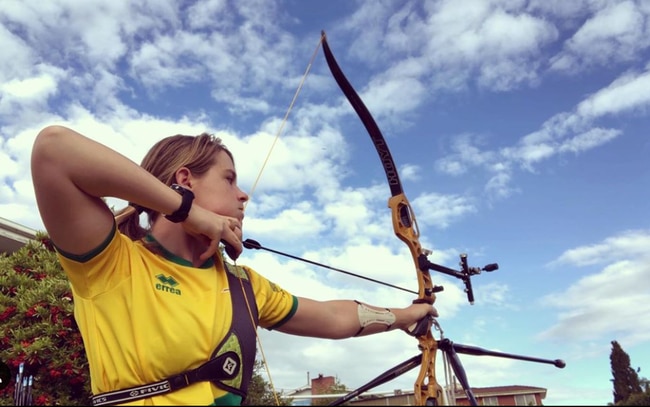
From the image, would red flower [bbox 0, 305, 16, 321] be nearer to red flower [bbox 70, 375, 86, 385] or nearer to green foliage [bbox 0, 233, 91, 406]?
green foliage [bbox 0, 233, 91, 406]

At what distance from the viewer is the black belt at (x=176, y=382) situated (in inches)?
55.7

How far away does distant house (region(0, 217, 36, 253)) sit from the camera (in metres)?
7.13

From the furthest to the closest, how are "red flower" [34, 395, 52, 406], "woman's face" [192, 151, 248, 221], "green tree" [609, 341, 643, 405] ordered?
"green tree" [609, 341, 643, 405] < "red flower" [34, 395, 52, 406] < "woman's face" [192, 151, 248, 221]

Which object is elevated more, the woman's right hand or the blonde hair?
the blonde hair

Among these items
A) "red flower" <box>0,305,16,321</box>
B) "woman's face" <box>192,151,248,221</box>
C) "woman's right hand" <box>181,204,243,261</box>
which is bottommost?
"woman's right hand" <box>181,204,243,261</box>

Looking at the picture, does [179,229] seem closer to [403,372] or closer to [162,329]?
[162,329]

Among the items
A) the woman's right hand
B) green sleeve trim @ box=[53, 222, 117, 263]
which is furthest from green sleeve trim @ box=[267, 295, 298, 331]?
green sleeve trim @ box=[53, 222, 117, 263]

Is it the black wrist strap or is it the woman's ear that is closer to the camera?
the black wrist strap

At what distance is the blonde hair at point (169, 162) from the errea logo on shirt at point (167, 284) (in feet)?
1.03

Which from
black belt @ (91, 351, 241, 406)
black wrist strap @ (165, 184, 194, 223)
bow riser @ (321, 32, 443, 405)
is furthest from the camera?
bow riser @ (321, 32, 443, 405)

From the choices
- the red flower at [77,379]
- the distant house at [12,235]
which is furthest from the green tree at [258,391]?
the distant house at [12,235]

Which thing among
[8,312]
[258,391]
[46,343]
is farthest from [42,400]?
[258,391]

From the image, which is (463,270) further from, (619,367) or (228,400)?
(619,367)

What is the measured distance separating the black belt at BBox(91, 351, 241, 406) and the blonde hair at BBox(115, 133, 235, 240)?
1.95 feet
